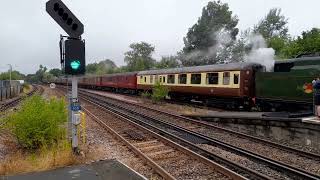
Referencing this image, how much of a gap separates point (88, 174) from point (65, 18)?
4.21 m

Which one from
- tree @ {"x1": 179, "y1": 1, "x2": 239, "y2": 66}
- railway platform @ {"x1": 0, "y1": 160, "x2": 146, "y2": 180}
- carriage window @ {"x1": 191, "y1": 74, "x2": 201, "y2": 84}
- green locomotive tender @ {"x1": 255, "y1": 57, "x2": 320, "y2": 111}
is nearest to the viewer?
railway platform @ {"x1": 0, "y1": 160, "x2": 146, "y2": 180}

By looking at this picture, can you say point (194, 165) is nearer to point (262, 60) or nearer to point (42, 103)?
point (42, 103)

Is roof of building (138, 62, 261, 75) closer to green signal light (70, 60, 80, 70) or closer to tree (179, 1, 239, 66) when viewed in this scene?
green signal light (70, 60, 80, 70)

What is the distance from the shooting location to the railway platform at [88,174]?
7707 mm

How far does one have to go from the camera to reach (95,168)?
8.49m

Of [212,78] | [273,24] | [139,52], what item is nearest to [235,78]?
[212,78]

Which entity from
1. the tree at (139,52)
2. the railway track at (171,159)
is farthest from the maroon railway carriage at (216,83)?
the tree at (139,52)

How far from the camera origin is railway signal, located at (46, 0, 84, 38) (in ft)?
31.3

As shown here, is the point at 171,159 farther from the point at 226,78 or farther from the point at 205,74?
the point at 205,74

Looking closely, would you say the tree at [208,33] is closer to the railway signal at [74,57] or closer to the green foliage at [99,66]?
the railway signal at [74,57]

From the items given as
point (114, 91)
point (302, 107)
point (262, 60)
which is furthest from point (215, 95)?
point (114, 91)

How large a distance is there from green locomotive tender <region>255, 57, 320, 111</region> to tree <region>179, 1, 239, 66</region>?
34.8m

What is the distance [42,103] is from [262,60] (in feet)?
42.7

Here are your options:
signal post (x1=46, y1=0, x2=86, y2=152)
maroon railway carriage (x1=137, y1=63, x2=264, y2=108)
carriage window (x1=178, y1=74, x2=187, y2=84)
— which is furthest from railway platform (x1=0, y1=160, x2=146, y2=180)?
carriage window (x1=178, y1=74, x2=187, y2=84)
